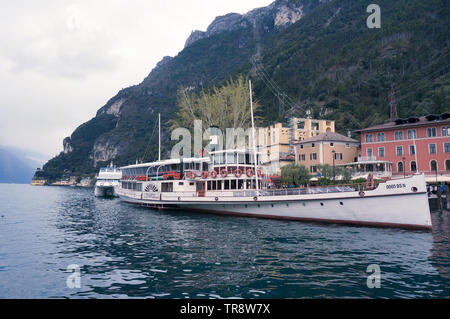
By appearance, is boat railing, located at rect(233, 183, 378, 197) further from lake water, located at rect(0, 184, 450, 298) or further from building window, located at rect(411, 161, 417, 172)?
building window, located at rect(411, 161, 417, 172)

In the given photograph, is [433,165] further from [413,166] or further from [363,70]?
[363,70]

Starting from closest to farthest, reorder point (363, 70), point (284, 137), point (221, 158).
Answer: point (221, 158) → point (284, 137) → point (363, 70)

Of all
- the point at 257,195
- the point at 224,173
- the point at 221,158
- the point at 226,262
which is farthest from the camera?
the point at 221,158

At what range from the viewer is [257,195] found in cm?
2816

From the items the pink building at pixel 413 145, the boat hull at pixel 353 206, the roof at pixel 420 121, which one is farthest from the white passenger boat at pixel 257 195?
the roof at pixel 420 121

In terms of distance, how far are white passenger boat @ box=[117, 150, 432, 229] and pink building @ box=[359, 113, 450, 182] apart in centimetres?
2148

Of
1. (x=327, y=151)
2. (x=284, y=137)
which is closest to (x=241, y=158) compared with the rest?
(x=327, y=151)

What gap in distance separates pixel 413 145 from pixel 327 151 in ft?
41.9

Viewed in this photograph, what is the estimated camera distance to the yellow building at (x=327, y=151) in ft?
171

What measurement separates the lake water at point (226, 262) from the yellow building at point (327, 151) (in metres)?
29.9

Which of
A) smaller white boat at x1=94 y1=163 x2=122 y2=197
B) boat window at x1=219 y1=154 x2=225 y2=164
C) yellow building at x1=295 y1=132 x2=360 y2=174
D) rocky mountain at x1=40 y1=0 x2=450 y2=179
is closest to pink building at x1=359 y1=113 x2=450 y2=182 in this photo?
yellow building at x1=295 y1=132 x2=360 y2=174

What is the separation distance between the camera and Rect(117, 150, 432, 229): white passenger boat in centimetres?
→ 2188

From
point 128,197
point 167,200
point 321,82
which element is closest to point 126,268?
point 167,200

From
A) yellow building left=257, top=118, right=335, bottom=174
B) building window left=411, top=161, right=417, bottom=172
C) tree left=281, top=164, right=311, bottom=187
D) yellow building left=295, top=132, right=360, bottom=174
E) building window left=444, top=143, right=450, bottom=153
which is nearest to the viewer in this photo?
building window left=444, top=143, right=450, bottom=153
